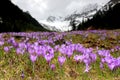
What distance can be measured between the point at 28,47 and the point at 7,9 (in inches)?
4941

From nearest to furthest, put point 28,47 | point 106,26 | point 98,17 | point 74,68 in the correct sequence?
point 74,68
point 28,47
point 106,26
point 98,17

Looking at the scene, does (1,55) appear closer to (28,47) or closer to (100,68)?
(28,47)

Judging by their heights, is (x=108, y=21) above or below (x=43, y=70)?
below

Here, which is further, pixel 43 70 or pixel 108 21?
pixel 108 21

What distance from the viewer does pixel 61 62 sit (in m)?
6.68

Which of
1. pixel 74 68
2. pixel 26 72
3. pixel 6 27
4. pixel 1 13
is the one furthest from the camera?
pixel 1 13

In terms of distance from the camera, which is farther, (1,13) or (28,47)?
(1,13)

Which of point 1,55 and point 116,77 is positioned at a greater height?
point 1,55

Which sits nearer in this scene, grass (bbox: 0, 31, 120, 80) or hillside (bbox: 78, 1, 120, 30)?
grass (bbox: 0, 31, 120, 80)

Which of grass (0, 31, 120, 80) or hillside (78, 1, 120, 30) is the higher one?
grass (0, 31, 120, 80)

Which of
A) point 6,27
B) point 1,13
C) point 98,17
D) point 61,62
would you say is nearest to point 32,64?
point 61,62

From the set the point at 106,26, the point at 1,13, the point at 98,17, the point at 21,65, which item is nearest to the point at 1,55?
the point at 21,65

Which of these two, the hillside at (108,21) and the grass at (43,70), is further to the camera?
the hillside at (108,21)

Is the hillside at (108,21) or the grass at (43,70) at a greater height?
the grass at (43,70)
